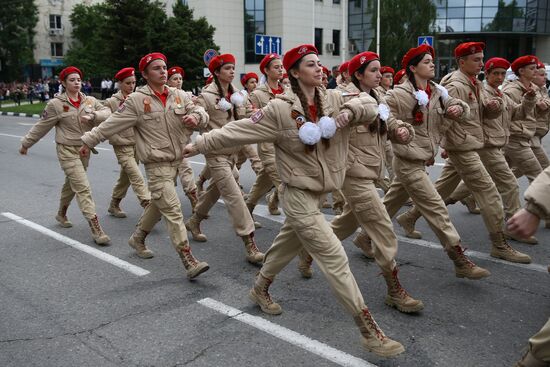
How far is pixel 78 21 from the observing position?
64312mm

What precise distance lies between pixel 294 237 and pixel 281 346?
0.82 meters

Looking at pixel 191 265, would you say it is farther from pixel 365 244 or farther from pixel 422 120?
pixel 422 120

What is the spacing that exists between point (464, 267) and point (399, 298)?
31.9 inches

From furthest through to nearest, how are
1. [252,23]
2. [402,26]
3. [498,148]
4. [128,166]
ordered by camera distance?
[252,23] → [402,26] → [128,166] → [498,148]

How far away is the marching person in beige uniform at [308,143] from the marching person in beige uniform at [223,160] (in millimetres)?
1859

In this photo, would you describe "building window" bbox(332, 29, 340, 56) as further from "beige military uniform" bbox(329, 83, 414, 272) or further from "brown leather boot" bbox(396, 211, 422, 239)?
"beige military uniform" bbox(329, 83, 414, 272)

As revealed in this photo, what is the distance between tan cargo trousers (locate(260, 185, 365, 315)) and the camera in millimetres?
3775

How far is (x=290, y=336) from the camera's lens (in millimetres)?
4102

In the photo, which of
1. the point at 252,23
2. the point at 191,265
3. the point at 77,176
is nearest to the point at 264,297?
the point at 191,265

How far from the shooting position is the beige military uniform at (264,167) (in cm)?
691

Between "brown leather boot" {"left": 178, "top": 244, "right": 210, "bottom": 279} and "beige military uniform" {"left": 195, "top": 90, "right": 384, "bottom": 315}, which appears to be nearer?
"beige military uniform" {"left": 195, "top": 90, "right": 384, "bottom": 315}

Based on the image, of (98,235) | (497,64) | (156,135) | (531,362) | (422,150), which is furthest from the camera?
(98,235)

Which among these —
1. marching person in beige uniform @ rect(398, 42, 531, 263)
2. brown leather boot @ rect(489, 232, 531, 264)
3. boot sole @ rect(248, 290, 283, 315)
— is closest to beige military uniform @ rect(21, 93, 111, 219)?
boot sole @ rect(248, 290, 283, 315)

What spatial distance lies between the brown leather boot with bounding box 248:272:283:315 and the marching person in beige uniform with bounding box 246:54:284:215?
2324 millimetres
